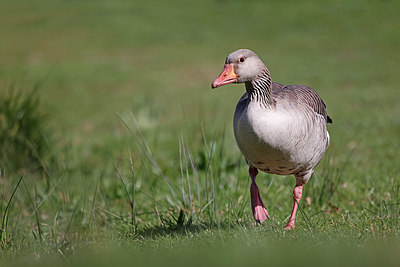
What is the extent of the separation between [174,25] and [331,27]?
7.77m

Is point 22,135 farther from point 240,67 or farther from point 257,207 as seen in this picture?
point 240,67

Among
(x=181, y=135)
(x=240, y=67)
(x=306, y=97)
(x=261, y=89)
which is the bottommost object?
(x=181, y=135)

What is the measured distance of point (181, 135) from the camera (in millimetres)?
4945

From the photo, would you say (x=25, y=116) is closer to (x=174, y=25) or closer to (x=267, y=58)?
(x=267, y=58)

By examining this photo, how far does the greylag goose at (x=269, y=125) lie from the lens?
13.4 ft

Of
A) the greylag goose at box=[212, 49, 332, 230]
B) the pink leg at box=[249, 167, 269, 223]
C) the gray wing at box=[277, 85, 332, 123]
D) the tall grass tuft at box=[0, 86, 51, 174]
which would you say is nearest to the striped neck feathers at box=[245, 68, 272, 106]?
the greylag goose at box=[212, 49, 332, 230]

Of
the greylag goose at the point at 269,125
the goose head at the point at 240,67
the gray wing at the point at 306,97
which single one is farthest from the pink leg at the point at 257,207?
the goose head at the point at 240,67

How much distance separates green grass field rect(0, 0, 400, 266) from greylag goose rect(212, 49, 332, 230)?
0.51 m

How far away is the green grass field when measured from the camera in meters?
4.00

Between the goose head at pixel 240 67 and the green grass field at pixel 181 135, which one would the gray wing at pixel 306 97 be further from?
the green grass field at pixel 181 135

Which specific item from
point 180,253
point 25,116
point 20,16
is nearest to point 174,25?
point 20,16

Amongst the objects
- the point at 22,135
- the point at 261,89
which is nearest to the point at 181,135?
the point at 261,89

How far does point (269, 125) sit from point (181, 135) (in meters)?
1.15

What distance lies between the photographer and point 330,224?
14.6ft
